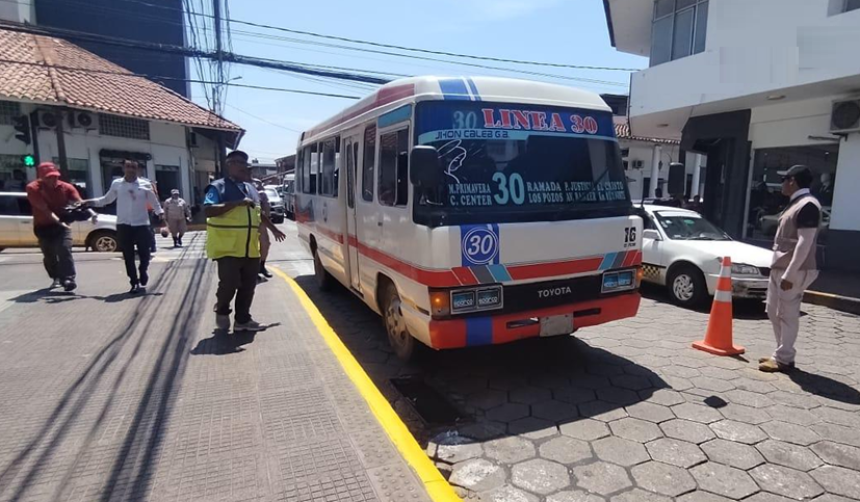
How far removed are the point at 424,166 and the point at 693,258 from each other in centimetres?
520

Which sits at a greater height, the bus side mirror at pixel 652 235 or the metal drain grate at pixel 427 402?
the bus side mirror at pixel 652 235

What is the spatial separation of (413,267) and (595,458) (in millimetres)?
1867

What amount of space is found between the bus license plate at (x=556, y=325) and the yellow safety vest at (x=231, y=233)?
9.88 feet

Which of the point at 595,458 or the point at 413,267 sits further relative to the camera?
the point at 413,267

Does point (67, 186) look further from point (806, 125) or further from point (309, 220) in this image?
point (806, 125)

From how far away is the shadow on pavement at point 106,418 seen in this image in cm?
246

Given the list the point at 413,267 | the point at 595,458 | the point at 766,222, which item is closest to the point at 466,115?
the point at 413,267

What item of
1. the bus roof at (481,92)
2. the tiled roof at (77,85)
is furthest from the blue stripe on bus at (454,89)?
the tiled roof at (77,85)

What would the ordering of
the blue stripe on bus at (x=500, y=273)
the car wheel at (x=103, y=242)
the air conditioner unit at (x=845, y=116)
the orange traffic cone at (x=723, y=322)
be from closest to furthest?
1. the blue stripe on bus at (x=500, y=273)
2. the orange traffic cone at (x=723, y=322)
3. the air conditioner unit at (x=845, y=116)
4. the car wheel at (x=103, y=242)

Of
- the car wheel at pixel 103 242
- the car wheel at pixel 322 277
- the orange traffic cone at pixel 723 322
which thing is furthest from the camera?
the car wheel at pixel 103 242

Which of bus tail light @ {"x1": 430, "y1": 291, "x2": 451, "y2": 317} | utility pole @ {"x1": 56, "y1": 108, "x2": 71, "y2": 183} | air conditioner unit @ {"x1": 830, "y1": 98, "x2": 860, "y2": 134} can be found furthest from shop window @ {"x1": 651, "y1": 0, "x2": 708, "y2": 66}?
utility pole @ {"x1": 56, "y1": 108, "x2": 71, "y2": 183}

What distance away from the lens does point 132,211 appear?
20.6 ft

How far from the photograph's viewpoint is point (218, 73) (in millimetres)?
14727

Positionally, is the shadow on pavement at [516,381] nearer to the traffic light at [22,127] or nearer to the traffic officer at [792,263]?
the traffic officer at [792,263]
